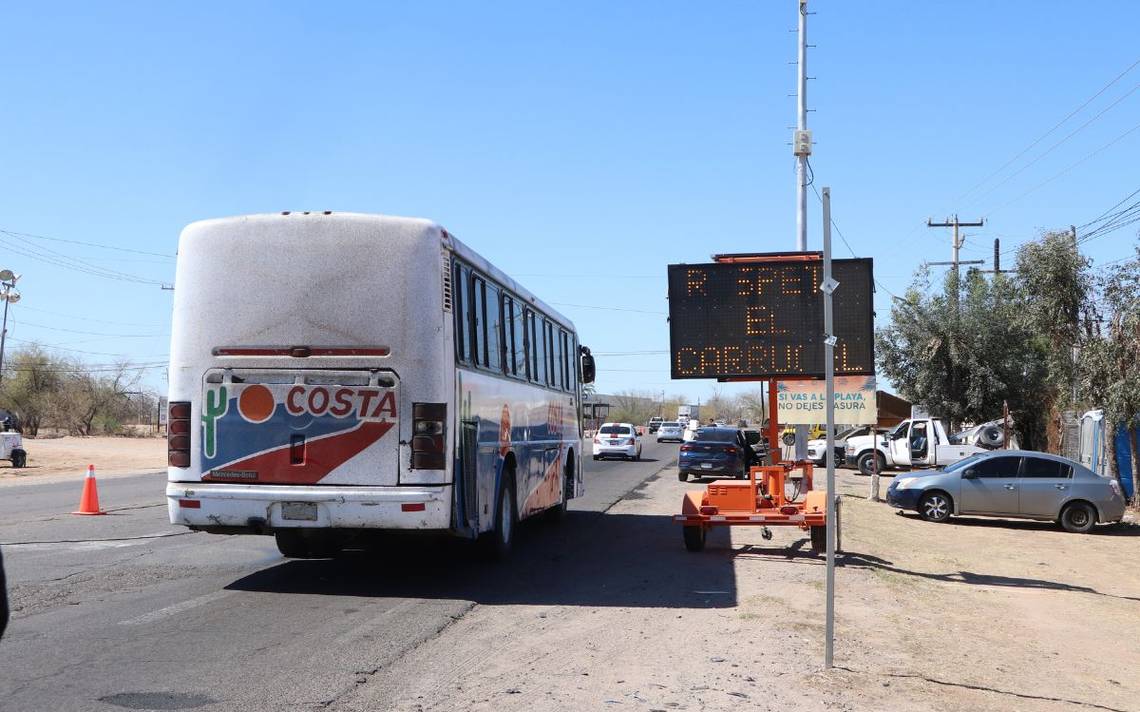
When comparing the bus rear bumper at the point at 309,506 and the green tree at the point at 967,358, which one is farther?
the green tree at the point at 967,358

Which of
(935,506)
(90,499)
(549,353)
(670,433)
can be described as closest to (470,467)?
(549,353)

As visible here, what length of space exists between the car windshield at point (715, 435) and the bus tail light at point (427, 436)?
909 inches

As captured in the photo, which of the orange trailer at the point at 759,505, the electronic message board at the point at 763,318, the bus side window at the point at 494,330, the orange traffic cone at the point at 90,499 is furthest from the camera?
the orange traffic cone at the point at 90,499

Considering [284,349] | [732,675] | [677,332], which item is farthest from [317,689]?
[677,332]

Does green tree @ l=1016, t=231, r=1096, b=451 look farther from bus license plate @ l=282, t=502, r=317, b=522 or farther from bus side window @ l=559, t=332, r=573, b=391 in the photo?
bus license plate @ l=282, t=502, r=317, b=522

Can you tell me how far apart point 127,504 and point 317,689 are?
15.6 m

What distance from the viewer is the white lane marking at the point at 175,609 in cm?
846

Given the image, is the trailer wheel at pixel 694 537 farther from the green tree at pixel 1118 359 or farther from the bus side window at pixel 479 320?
the green tree at pixel 1118 359

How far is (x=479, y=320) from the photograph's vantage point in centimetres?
1164

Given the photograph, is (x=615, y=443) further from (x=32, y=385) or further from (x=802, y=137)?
(x=32, y=385)

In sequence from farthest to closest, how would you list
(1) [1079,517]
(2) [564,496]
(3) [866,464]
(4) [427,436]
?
(3) [866,464] → (1) [1079,517] → (2) [564,496] → (4) [427,436]

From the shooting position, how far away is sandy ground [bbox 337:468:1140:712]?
6738 mm

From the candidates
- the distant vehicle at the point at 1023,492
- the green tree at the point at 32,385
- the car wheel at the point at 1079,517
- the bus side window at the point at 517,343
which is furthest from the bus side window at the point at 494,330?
the green tree at the point at 32,385

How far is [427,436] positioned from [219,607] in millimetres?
2262
